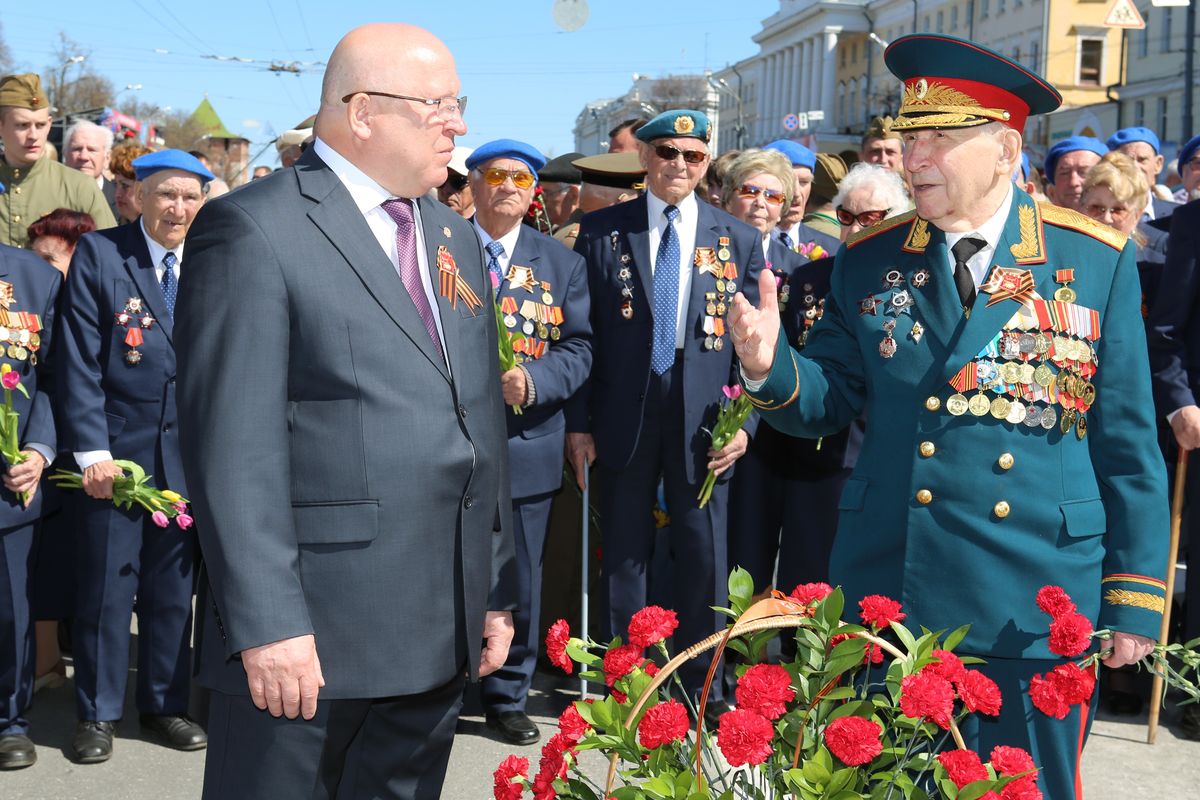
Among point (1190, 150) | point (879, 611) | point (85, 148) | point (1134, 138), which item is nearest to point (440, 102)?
point (879, 611)

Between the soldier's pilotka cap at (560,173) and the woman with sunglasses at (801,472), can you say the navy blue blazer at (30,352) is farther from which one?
the soldier's pilotka cap at (560,173)

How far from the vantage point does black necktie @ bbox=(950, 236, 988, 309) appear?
3.23 meters

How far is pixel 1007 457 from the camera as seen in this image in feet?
10.1

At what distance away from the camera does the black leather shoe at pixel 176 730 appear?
536cm

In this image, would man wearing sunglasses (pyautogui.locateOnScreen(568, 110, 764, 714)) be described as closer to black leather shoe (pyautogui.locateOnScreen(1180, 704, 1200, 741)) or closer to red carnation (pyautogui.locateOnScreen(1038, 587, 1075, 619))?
black leather shoe (pyautogui.locateOnScreen(1180, 704, 1200, 741))

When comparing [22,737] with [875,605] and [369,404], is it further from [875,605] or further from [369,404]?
[875,605]

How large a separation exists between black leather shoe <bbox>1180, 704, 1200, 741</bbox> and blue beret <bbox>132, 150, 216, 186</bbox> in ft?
15.9

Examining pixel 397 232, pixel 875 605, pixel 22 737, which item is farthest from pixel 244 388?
pixel 22 737

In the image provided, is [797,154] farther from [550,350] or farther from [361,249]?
[361,249]

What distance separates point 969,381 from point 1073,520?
408mm

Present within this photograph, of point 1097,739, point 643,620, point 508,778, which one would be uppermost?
point 643,620

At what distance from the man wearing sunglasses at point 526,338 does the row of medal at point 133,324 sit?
4.79ft

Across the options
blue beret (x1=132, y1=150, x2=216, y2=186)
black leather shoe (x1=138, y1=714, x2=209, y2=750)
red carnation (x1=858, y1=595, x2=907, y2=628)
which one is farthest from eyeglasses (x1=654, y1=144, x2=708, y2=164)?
red carnation (x1=858, y1=595, x2=907, y2=628)

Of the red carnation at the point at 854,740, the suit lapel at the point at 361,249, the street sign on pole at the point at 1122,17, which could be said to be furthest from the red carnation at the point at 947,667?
the street sign on pole at the point at 1122,17
